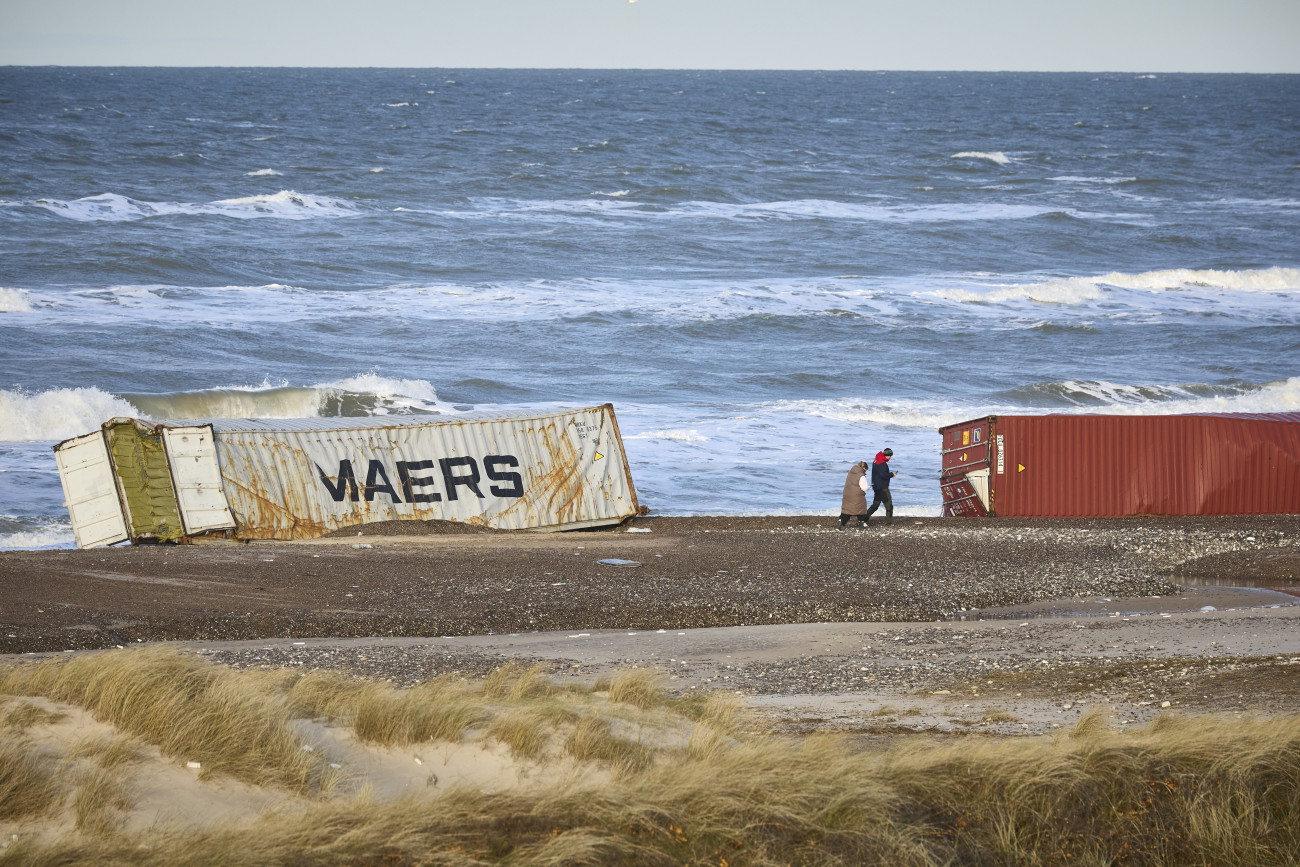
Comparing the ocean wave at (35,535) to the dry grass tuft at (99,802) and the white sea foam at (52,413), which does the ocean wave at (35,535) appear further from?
the dry grass tuft at (99,802)

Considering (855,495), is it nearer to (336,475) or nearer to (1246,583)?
(1246,583)

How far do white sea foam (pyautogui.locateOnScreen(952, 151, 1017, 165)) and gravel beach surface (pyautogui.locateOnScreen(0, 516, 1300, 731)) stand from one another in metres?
80.5

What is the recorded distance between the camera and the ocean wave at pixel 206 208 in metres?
56.9

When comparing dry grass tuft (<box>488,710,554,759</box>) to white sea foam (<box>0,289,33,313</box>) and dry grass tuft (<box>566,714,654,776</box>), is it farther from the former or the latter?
white sea foam (<box>0,289,33,313</box>)

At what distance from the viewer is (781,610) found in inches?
627

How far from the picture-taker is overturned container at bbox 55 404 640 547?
20125mm

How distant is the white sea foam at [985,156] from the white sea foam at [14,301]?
251ft

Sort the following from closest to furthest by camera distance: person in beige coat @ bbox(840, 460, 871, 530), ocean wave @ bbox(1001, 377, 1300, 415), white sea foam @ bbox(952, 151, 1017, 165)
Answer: person in beige coat @ bbox(840, 460, 871, 530) < ocean wave @ bbox(1001, 377, 1300, 415) < white sea foam @ bbox(952, 151, 1017, 165)

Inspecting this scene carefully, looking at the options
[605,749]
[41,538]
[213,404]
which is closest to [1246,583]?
[605,749]

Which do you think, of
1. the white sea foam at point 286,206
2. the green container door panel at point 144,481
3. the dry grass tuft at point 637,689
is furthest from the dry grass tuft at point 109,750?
the white sea foam at point 286,206

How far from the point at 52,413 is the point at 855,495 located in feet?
71.8

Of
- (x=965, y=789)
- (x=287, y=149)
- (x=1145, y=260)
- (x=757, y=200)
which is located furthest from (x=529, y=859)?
(x=287, y=149)

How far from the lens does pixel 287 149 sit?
8400cm

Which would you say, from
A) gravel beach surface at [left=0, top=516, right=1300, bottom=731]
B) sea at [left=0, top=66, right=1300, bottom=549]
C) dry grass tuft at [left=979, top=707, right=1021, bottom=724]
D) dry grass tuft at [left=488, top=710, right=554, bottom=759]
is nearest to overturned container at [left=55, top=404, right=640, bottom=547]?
gravel beach surface at [left=0, top=516, right=1300, bottom=731]
